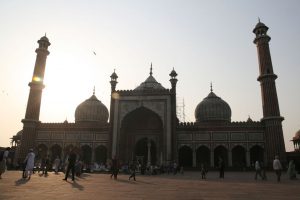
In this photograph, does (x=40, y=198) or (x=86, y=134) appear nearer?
(x=40, y=198)

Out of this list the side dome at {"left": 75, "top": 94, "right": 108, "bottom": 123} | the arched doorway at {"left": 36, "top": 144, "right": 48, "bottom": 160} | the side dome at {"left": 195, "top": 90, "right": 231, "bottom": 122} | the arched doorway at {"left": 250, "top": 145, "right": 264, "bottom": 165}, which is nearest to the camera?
the arched doorway at {"left": 250, "top": 145, "right": 264, "bottom": 165}

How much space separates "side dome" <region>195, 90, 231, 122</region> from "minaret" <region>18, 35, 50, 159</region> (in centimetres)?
1714

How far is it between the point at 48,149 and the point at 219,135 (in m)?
16.5

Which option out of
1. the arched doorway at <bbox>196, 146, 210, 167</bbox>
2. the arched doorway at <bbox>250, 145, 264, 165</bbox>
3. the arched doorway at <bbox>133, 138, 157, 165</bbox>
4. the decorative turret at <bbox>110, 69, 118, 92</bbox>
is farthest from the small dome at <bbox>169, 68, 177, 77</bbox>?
the arched doorway at <bbox>250, 145, 264, 165</bbox>

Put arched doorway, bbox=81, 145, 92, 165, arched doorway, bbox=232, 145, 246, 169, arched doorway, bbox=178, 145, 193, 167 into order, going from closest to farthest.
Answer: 1. arched doorway, bbox=232, 145, 246, 169
2. arched doorway, bbox=178, 145, 193, 167
3. arched doorway, bbox=81, 145, 92, 165

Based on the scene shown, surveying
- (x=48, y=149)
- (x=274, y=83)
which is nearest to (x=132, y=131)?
(x=48, y=149)

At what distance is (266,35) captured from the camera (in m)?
28.1

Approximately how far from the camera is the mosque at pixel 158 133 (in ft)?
83.9

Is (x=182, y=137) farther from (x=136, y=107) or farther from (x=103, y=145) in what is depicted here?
(x=103, y=145)

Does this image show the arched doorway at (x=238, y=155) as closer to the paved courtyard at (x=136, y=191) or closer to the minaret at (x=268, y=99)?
the minaret at (x=268, y=99)

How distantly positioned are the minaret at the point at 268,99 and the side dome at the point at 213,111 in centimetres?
593

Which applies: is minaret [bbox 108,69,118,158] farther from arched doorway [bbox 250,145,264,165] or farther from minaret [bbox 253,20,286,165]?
minaret [bbox 253,20,286,165]

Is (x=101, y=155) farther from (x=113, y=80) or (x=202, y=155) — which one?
(x=202, y=155)

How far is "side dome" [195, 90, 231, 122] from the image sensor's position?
31578 mm
